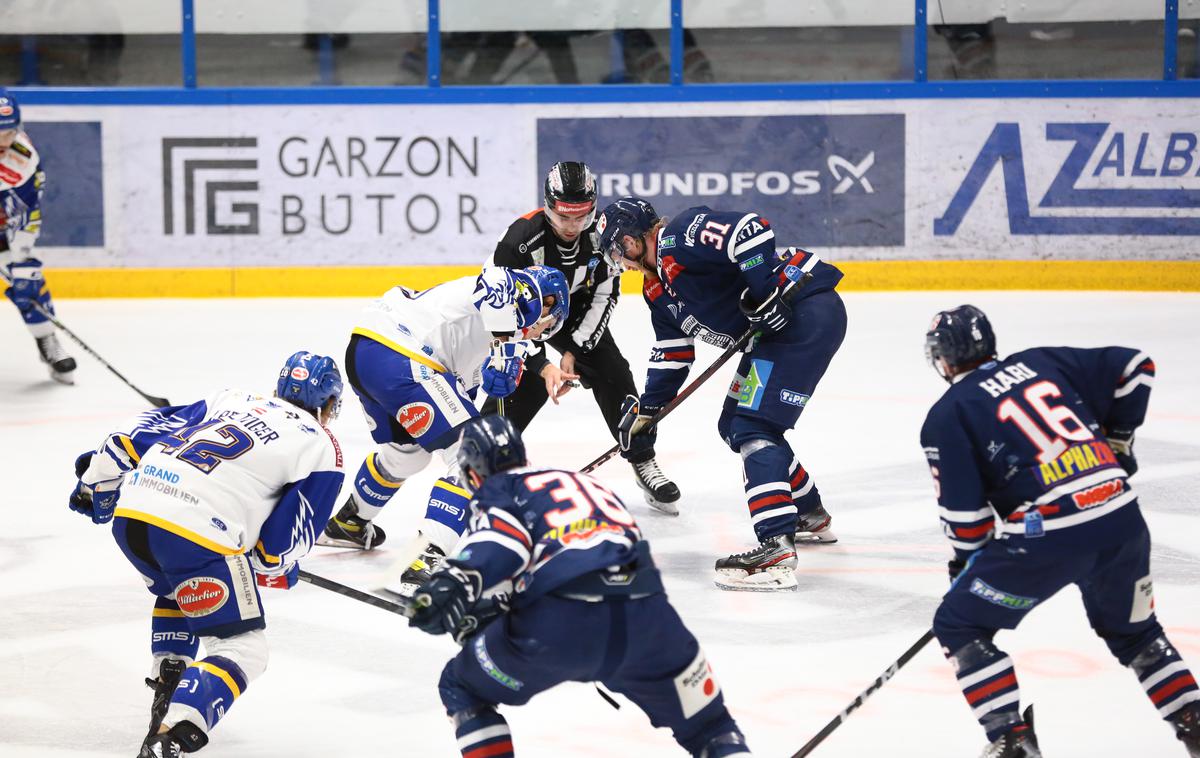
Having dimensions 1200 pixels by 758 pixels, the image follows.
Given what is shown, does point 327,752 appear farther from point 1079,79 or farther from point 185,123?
point 1079,79

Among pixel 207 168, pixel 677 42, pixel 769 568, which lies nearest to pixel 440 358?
pixel 769 568

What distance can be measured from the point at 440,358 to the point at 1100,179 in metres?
7.01

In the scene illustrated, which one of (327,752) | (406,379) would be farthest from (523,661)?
(406,379)

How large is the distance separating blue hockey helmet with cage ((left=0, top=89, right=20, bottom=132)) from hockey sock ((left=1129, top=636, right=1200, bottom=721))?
6.35m

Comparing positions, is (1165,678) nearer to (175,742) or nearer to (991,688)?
(991,688)

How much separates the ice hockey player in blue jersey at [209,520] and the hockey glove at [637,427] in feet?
5.89

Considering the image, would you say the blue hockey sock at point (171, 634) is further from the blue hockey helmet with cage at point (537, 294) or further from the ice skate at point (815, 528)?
the ice skate at point (815, 528)

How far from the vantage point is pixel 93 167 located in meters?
10.7

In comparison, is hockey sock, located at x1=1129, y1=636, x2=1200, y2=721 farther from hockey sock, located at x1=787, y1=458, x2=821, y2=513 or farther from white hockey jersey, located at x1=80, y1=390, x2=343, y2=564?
hockey sock, located at x1=787, y1=458, x2=821, y2=513

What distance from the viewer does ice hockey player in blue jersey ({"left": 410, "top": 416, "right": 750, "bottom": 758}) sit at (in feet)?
9.13

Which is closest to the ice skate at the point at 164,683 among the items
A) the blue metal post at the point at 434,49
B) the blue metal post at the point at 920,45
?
the blue metal post at the point at 434,49

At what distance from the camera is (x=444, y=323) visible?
4.85 m

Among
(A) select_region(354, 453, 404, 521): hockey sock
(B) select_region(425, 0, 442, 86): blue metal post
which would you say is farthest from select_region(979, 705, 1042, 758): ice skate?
(B) select_region(425, 0, 442, 86): blue metal post

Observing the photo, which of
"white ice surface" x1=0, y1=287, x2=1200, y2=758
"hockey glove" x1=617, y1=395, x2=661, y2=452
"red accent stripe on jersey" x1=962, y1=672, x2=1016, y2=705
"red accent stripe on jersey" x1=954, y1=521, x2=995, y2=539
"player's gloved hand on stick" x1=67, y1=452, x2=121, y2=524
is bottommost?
"white ice surface" x1=0, y1=287, x2=1200, y2=758
